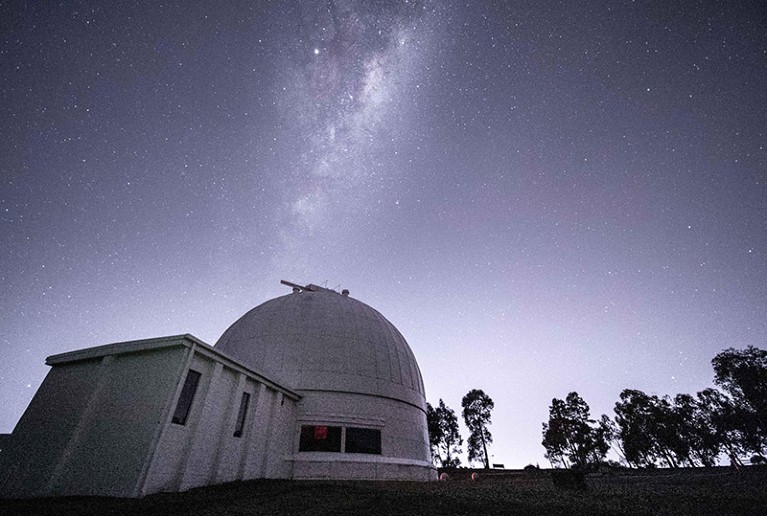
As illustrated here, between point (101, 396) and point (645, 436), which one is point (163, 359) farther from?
point (645, 436)

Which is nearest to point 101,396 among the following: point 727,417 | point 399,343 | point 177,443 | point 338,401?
point 177,443

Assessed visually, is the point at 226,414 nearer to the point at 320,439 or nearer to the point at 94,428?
the point at 94,428

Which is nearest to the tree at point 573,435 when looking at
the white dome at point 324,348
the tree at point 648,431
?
the tree at point 648,431

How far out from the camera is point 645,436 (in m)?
50.6

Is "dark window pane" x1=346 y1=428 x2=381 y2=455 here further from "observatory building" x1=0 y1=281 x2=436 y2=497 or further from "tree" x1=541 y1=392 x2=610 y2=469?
"tree" x1=541 y1=392 x2=610 y2=469

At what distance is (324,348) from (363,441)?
18.0 ft

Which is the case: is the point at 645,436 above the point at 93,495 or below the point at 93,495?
above

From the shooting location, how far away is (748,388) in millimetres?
41094

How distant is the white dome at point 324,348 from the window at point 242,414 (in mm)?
3630

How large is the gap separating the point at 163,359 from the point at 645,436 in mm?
66336

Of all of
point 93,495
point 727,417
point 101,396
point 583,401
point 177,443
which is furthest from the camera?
point 583,401

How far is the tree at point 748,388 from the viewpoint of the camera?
40250 millimetres

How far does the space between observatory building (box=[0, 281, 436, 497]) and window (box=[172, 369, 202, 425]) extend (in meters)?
0.04

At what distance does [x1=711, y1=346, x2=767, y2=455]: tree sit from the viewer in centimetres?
4025
